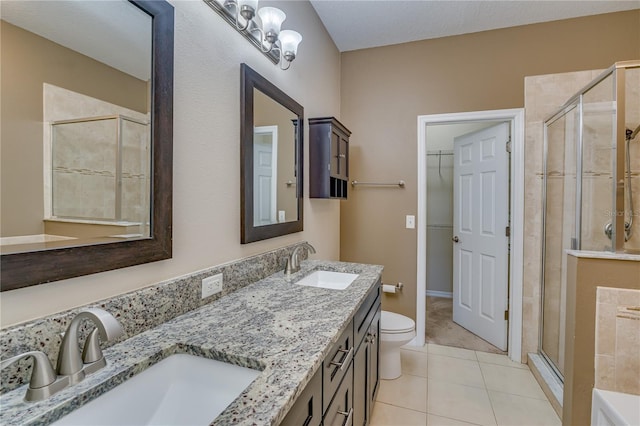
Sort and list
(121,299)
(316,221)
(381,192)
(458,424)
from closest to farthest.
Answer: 1. (121,299)
2. (458,424)
3. (316,221)
4. (381,192)

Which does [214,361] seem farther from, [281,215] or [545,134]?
[545,134]

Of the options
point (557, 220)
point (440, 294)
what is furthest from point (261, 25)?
point (440, 294)

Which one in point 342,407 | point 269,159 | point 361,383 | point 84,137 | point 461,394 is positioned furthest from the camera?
point 461,394

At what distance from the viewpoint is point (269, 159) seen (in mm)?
1632

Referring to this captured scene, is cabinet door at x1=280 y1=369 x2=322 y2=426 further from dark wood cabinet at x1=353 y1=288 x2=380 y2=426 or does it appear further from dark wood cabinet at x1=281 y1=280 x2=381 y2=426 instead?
dark wood cabinet at x1=353 y1=288 x2=380 y2=426

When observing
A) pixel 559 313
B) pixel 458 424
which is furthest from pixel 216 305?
pixel 559 313

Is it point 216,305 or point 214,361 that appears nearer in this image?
Result: point 214,361

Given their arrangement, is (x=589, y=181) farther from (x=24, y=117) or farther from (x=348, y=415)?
(x=24, y=117)

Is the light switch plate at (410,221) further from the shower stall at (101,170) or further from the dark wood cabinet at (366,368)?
the shower stall at (101,170)

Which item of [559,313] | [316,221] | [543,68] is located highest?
[543,68]

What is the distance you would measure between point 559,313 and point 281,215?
6.65 feet

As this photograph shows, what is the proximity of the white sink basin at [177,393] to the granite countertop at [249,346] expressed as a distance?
0.02m

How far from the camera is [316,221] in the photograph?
7.68ft

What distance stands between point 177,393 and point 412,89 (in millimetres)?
2752
